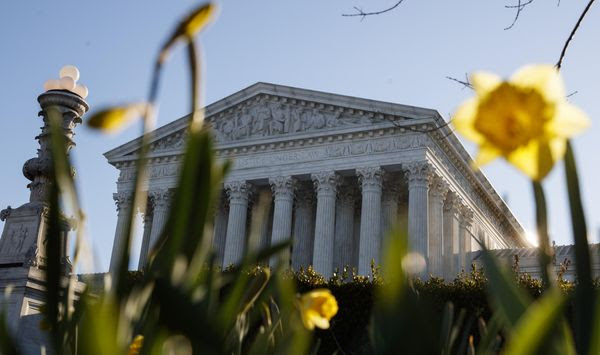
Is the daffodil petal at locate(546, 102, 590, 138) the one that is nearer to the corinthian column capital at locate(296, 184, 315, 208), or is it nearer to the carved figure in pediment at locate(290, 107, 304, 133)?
the carved figure in pediment at locate(290, 107, 304, 133)

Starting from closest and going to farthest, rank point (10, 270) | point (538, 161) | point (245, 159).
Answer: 1. point (538, 161)
2. point (10, 270)
3. point (245, 159)

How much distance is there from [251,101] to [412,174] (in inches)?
421

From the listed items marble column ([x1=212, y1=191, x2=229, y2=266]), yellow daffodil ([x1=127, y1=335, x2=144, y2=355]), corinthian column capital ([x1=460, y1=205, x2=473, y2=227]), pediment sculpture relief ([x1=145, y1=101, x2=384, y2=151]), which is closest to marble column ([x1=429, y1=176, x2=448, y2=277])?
corinthian column capital ([x1=460, y1=205, x2=473, y2=227])

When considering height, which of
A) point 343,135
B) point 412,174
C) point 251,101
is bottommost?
point 412,174

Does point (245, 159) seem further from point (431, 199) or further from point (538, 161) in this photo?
point (538, 161)

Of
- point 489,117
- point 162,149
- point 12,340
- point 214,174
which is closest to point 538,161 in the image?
point 489,117

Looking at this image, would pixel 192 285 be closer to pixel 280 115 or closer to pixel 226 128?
pixel 280 115

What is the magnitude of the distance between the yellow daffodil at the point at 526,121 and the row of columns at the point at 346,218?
30.4m

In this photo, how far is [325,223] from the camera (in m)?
34.2

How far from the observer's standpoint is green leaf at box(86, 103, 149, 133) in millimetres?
1062

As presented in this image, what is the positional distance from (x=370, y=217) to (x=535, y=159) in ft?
107

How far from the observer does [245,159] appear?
37625mm

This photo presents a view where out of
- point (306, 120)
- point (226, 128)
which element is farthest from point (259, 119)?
point (306, 120)

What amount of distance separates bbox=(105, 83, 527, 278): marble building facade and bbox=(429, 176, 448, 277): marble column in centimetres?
5
